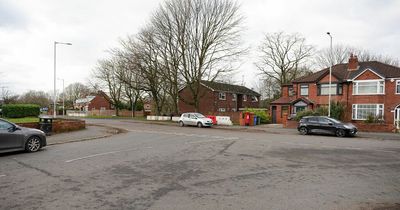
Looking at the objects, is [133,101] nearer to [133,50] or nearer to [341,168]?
[133,50]

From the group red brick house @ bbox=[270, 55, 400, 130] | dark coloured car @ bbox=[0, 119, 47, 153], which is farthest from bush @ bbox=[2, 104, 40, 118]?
red brick house @ bbox=[270, 55, 400, 130]

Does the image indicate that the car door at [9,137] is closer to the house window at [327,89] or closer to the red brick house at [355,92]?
the red brick house at [355,92]

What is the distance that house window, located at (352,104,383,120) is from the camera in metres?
32.8

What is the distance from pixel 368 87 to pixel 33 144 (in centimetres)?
3212

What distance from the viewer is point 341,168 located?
9.92m

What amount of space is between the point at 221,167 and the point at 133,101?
6037 cm

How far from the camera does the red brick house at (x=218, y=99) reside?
168 feet

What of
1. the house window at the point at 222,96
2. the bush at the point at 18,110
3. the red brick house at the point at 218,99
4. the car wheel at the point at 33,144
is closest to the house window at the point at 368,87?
the red brick house at the point at 218,99

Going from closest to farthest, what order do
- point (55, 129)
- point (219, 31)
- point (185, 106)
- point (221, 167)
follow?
point (221, 167) < point (55, 129) < point (219, 31) < point (185, 106)

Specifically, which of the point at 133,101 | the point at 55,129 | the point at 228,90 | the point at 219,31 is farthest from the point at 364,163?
the point at 133,101

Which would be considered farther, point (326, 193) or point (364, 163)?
point (364, 163)

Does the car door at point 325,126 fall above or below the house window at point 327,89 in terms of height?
below

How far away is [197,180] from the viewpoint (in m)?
7.99

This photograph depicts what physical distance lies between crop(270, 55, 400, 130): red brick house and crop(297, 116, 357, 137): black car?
26.7 ft
